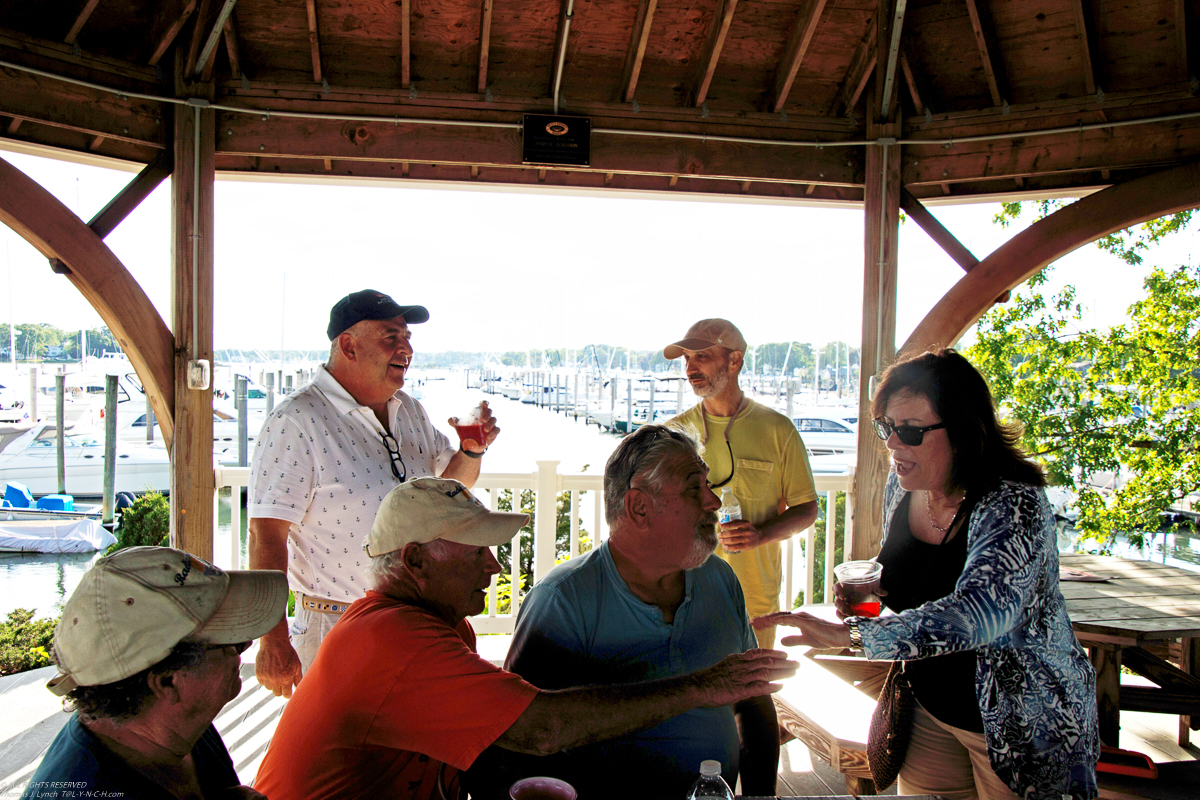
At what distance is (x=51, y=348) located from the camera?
2175 cm

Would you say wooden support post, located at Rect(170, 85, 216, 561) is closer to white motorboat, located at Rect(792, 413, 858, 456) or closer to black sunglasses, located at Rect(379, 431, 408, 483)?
black sunglasses, located at Rect(379, 431, 408, 483)

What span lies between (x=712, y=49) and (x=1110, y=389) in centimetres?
668

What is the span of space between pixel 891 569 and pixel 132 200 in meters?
3.63

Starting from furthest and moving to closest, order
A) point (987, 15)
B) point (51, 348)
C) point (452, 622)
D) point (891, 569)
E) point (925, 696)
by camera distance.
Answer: point (51, 348) → point (987, 15) → point (891, 569) → point (925, 696) → point (452, 622)

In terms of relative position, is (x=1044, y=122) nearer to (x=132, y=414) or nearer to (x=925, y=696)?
(x=925, y=696)

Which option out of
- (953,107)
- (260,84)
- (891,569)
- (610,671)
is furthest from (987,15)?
(610,671)

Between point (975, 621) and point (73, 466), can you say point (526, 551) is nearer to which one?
point (975, 621)

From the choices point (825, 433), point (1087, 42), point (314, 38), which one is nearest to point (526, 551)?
point (314, 38)

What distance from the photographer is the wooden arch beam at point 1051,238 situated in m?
4.00

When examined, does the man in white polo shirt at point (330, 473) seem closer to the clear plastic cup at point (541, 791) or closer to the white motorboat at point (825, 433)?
the clear plastic cup at point (541, 791)

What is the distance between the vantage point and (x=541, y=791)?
1.23 m

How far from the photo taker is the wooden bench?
232cm

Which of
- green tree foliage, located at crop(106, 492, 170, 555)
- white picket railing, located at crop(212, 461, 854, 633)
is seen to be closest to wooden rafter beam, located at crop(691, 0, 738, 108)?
white picket railing, located at crop(212, 461, 854, 633)

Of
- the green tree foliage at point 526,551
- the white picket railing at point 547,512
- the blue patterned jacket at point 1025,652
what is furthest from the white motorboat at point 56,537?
the blue patterned jacket at point 1025,652
